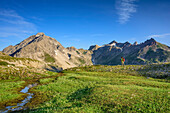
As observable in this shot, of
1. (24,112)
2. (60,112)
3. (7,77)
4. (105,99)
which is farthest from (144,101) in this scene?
(7,77)

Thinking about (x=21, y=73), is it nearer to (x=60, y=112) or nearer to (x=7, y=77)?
(x=7, y=77)

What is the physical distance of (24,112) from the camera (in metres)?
19.7

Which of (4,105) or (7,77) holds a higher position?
(7,77)

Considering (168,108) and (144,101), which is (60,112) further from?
(168,108)

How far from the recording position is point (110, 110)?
1652 cm

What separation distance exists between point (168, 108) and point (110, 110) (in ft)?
26.4

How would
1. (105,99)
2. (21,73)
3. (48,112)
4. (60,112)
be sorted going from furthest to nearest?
1. (21,73)
2. (105,99)
3. (48,112)
4. (60,112)

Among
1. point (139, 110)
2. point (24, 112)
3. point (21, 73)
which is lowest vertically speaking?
point (24, 112)

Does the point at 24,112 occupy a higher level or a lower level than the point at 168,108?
lower

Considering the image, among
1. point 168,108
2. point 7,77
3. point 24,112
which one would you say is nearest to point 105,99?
point 168,108

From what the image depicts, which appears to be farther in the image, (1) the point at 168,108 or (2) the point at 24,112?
(2) the point at 24,112

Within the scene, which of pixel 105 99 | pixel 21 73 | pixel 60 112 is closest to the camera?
pixel 60 112

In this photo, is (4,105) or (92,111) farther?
(4,105)

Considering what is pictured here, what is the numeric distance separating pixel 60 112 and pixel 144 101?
44.0 ft
